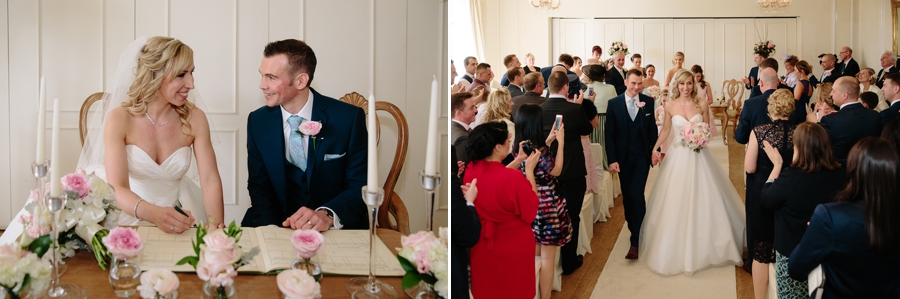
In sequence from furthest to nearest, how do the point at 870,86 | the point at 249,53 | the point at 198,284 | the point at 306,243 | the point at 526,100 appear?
the point at 249,53
the point at 526,100
the point at 870,86
the point at 198,284
the point at 306,243

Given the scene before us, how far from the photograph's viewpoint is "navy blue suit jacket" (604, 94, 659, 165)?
197 cm

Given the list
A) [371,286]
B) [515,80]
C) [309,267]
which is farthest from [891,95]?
[309,267]

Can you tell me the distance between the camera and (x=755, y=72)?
149 centimetres

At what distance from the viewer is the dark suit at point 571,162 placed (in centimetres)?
160

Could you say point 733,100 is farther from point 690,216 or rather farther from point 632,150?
point 690,216

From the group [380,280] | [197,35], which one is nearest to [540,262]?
[380,280]

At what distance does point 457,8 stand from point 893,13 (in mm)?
1036

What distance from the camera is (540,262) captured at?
5.56ft

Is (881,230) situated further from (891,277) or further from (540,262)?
(540,262)

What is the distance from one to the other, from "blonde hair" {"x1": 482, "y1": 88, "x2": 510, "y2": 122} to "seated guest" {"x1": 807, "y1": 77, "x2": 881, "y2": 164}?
72 centimetres

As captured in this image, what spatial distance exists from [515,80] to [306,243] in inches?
27.2

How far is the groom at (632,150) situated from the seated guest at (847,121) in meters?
0.51

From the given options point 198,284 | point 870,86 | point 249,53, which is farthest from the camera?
point 249,53

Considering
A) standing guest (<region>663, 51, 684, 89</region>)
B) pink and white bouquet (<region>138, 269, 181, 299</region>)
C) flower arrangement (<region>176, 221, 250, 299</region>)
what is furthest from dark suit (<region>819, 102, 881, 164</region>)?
pink and white bouquet (<region>138, 269, 181, 299</region>)
